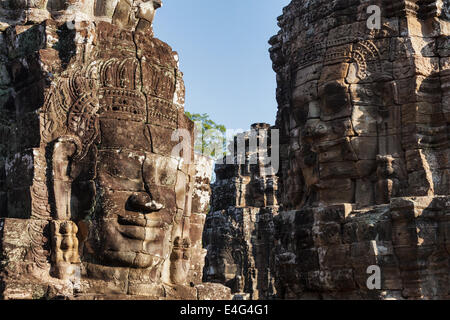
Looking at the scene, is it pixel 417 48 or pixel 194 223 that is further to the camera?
pixel 417 48

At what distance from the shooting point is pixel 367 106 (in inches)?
451

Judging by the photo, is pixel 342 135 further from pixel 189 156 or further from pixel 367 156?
pixel 189 156

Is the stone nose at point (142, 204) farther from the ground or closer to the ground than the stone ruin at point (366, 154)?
closer to the ground

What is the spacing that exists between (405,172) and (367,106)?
3.97 ft

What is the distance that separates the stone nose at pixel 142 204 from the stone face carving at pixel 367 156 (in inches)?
168

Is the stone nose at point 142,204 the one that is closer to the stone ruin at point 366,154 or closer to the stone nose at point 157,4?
the stone nose at point 157,4

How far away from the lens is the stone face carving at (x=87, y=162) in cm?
689

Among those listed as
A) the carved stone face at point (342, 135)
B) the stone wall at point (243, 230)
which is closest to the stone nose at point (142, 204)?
the carved stone face at point (342, 135)

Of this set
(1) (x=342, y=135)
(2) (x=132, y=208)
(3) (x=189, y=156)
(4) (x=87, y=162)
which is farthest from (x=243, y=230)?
(4) (x=87, y=162)

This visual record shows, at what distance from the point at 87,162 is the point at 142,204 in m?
0.68

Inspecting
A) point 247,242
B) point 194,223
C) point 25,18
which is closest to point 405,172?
point 194,223
